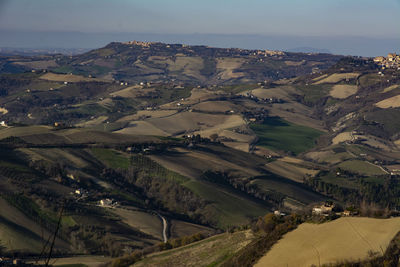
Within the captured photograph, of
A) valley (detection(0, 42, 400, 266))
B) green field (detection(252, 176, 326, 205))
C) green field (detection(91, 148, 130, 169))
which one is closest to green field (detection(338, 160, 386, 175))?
valley (detection(0, 42, 400, 266))

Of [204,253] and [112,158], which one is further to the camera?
[112,158]

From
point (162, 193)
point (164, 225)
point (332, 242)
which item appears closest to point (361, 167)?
point (162, 193)

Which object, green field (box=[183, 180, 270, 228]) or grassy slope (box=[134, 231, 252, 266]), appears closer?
grassy slope (box=[134, 231, 252, 266])

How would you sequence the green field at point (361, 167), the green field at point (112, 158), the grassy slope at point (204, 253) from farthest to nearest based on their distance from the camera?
the green field at point (361, 167) → the green field at point (112, 158) → the grassy slope at point (204, 253)

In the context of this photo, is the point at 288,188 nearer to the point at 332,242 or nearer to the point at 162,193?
the point at 162,193

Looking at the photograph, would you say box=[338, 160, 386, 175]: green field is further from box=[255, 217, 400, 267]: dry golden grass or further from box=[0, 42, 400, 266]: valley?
box=[255, 217, 400, 267]: dry golden grass

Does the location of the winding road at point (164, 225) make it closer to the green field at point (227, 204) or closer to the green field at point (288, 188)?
the green field at point (227, 204)

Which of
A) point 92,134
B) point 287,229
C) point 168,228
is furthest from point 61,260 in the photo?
point 92,134

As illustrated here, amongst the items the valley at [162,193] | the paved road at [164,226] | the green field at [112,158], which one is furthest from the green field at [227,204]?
the green field at [112,158]
